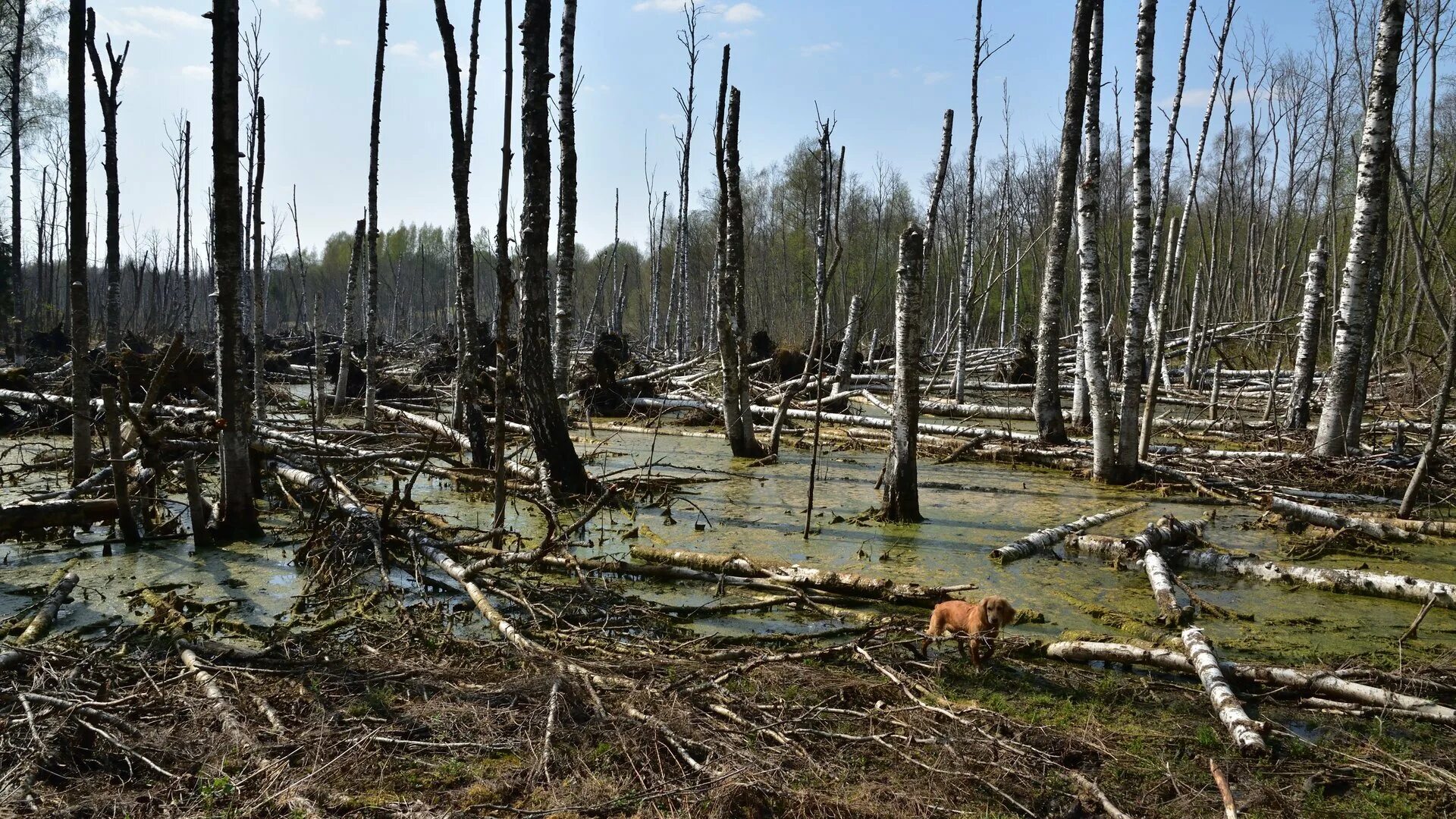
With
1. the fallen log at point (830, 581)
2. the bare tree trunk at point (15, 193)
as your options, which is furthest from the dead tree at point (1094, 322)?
the bare tree trunk at point (15, 193)

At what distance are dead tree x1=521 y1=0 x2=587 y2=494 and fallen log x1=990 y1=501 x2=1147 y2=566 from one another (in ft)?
13.7

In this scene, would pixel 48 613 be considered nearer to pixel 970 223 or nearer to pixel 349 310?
pixel 349 310

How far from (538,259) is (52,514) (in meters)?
4.51

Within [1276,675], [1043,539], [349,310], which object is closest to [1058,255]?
[1043,539]

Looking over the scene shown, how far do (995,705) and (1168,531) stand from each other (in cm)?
389

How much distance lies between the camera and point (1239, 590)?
6277 millimetres

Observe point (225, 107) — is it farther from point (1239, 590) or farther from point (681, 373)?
point (681, 373)

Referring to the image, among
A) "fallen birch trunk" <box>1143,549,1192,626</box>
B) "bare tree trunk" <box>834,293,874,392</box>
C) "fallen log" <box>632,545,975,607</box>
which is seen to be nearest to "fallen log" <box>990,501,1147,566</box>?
"fallen birch trunk" <box>1143,549,1192,626</box>

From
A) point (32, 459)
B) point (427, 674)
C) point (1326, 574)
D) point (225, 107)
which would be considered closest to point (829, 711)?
point (427, 674)

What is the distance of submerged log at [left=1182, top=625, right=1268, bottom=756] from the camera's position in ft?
11.9

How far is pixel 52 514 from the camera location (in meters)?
6.55

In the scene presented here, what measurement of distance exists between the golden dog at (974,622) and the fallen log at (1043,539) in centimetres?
232

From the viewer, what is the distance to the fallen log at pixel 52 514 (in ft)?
20.2

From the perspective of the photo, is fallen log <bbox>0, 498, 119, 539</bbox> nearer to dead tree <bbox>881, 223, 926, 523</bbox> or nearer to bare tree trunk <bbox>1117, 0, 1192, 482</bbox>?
dead tree <bbox>881, 223, 926, 523</bbox>
